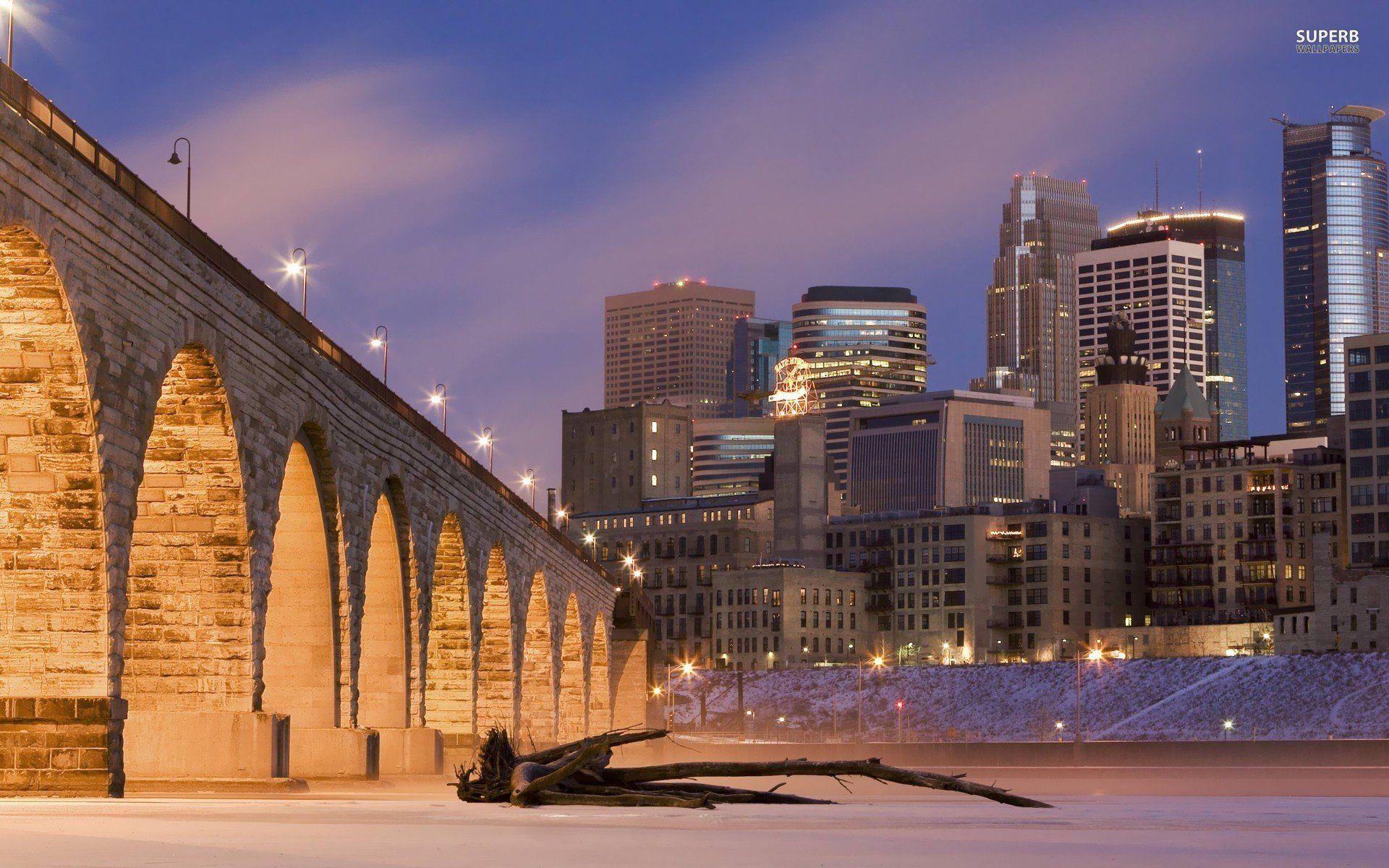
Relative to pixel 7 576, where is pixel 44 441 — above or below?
above

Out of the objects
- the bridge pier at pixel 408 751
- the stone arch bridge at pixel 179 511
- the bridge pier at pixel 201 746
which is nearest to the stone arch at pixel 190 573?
the stone arch bridge at pixel 179 511

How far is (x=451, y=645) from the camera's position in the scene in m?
77.4

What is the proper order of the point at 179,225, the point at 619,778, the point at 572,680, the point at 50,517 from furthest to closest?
the point at 572,680 → the point at 179,225 → the point at 50,517 → the point at 619,778

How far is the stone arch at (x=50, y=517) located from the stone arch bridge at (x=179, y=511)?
4cm

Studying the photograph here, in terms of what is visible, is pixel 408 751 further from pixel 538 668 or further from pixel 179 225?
pixel 538 668

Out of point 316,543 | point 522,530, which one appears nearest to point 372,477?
point 316,543

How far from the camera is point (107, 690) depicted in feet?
125

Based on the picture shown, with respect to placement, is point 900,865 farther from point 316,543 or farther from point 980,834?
point 316,543

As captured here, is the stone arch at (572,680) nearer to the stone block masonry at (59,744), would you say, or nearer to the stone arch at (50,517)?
the stone arch at (50,517)

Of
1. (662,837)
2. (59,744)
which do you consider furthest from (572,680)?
(662,837)

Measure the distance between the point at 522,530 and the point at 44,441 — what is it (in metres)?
57.0

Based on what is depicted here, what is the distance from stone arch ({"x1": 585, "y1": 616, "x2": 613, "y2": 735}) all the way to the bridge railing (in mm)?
61865

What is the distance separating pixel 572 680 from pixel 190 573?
255 ft

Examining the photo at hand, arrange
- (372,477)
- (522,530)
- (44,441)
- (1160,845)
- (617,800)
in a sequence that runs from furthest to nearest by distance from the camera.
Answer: (522,530)
(372,477)
(44,441)
(617,800)
(1160,845)
